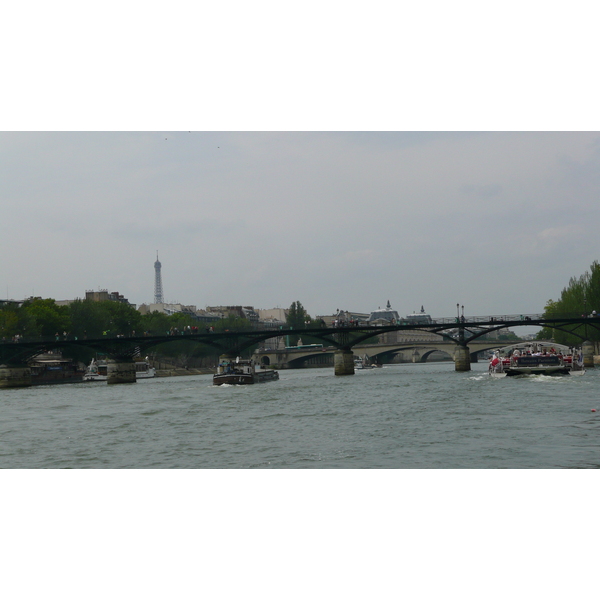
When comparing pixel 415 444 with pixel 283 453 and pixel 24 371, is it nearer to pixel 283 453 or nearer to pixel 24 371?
pixel 283 453

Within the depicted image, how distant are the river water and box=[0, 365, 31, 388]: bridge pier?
30.0 meters

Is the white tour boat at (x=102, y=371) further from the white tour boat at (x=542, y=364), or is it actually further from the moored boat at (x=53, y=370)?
the white tour boat at (x=542, y=364)

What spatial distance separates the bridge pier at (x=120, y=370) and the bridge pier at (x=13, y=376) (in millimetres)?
6946

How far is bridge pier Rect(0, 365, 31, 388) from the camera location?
6844 centimetres

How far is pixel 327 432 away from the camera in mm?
24016

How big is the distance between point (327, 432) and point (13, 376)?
51353 mm

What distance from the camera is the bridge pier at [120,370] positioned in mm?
72250

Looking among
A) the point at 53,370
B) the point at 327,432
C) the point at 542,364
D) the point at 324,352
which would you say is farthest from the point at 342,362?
the point at 327,432

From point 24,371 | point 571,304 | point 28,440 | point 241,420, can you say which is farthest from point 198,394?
point 571,304

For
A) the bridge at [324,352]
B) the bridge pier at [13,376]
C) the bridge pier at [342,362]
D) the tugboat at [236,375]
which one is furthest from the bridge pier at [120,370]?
the bridge at [324,352]

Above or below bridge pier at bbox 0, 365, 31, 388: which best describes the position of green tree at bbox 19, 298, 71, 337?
above

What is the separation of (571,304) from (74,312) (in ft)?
163

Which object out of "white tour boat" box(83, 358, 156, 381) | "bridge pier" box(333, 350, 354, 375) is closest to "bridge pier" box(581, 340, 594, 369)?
"bridge pier" box(333, 350, 354, 375)

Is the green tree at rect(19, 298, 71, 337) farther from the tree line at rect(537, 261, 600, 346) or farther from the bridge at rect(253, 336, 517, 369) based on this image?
the tree line at rect(537, 261, 600, 346)
